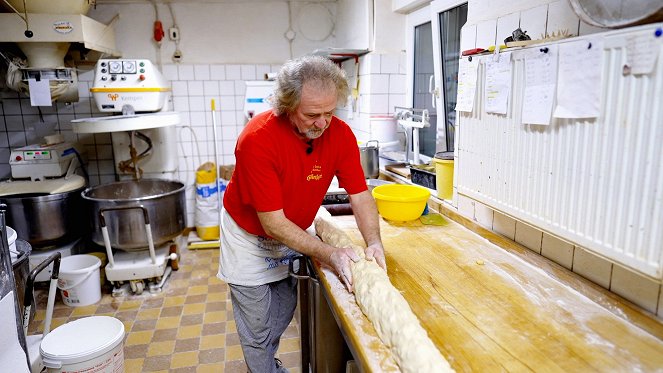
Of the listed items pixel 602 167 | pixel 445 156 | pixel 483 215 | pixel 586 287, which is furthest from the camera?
pixel 445 156

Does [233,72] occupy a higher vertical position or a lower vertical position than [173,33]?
lower

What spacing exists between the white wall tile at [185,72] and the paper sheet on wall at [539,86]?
3.18 meters

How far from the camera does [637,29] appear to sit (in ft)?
2.90

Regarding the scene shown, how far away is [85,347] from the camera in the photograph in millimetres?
1782

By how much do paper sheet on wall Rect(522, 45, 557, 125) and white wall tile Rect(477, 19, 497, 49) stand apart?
46cm

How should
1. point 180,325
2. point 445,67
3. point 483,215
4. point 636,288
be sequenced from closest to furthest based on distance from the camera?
point 636,288
point 483,215
point 445,67
point 180,325

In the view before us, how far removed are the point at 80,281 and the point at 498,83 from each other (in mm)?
2644

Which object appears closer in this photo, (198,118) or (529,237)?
(529,237)

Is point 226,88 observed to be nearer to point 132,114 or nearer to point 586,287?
point 132,114

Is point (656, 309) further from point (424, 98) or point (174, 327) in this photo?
point (174, 327)

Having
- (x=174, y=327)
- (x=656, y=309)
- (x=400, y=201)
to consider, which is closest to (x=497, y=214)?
(x=400, y=201)

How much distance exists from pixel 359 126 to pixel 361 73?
0.38 meters

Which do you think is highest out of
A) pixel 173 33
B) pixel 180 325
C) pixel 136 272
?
pixel 173 33

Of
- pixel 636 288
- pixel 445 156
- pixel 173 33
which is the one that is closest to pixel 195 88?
pixel 173 33
